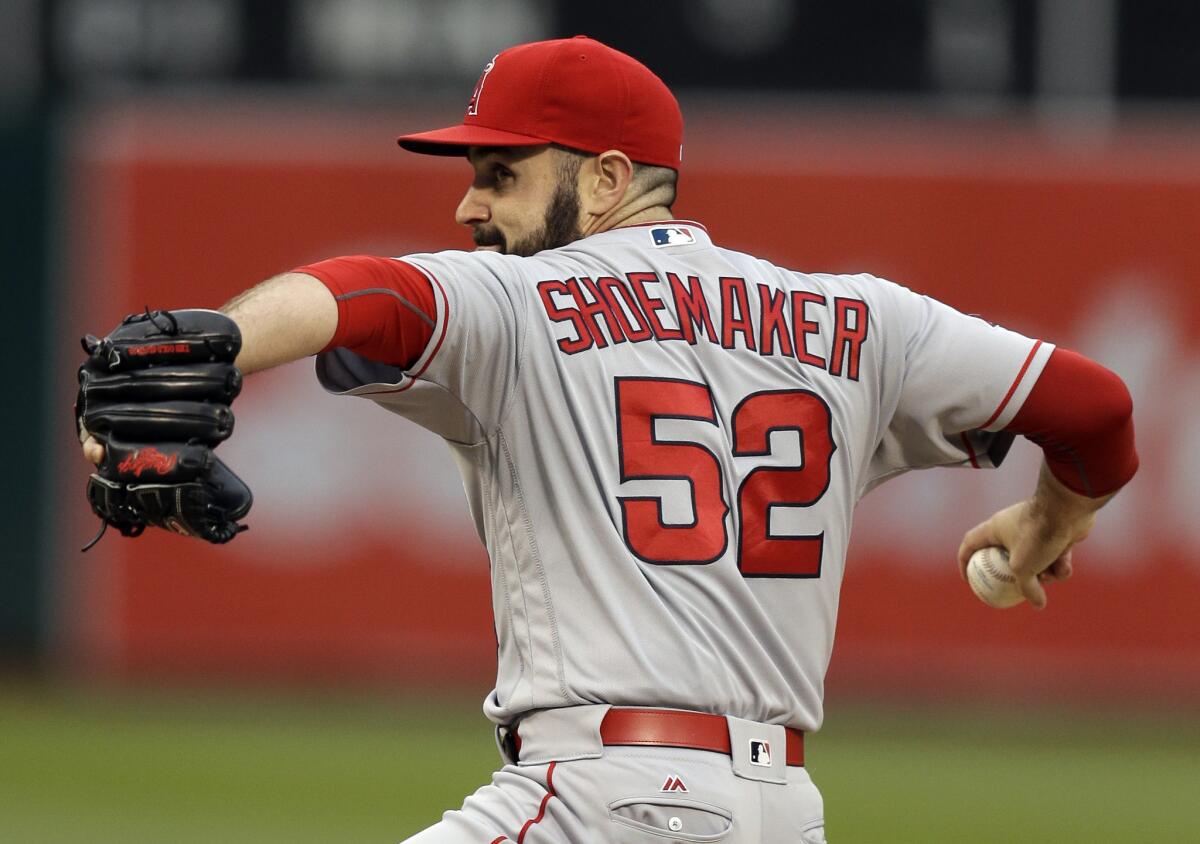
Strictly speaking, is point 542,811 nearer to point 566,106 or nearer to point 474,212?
point 474,212

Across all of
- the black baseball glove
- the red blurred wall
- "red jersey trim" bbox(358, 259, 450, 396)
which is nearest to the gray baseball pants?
"red jersey trim" bbox(358, 259, 450, 396)

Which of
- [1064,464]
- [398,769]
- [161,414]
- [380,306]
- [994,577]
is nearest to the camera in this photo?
[161,414]

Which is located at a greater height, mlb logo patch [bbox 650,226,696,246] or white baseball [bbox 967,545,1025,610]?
mlb logo patch [bbox 650,226,696,246]

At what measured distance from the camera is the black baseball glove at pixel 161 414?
2746mm

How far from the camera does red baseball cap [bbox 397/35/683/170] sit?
3.44 m

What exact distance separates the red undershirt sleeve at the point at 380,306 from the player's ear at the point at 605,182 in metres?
0.50

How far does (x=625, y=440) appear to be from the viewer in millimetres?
3246

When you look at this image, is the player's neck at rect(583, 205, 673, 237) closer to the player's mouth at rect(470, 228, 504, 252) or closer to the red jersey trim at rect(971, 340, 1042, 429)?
the player's mouth at rect(470, 228, 504, 252)

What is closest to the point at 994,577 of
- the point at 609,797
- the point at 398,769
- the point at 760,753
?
the point at 760,753

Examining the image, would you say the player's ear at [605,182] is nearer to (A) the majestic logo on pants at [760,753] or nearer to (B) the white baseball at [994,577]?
(A) the majestic logo on pants at [760,753]

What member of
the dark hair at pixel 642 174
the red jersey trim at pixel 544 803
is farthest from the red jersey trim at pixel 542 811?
the dark hair at pixel 642 174

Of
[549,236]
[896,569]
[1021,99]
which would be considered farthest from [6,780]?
[1021,99]

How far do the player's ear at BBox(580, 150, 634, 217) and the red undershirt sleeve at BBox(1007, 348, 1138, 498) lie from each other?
76 cm

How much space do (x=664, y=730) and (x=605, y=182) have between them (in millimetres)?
888
